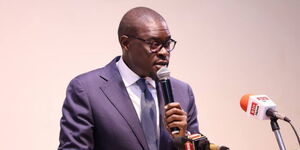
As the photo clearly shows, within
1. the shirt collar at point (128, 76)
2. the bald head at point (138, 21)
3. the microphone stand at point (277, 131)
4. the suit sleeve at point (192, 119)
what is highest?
the bald head at point (138, 21)

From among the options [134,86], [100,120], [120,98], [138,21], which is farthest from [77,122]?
[138,21]

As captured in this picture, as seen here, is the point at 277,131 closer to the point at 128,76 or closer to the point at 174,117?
the point at 174,117

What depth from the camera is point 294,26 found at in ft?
12.8

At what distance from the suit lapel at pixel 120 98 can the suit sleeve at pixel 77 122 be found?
4.3 inches

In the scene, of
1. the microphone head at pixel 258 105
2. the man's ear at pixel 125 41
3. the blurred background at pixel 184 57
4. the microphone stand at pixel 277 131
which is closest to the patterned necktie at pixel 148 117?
the man's ear at pixel 125 41

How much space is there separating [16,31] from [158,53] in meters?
1.13

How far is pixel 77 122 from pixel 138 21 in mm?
528

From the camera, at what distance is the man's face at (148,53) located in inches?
81.5

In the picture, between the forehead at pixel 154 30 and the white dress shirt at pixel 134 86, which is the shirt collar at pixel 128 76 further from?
the forehead at pixel 154 30

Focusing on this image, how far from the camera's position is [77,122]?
1992 millimetres

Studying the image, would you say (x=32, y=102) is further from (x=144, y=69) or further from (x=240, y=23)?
(x=240, y=23)

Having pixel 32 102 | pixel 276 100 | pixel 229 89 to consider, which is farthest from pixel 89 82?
pixel 276 100

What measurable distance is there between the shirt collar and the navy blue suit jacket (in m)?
0.05

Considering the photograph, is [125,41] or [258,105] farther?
[125,41]
